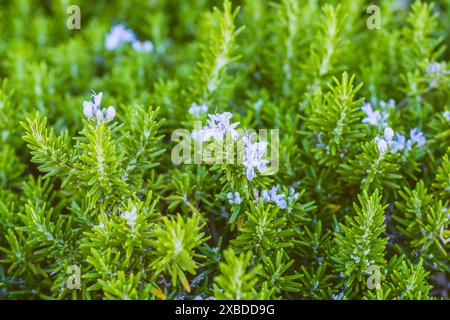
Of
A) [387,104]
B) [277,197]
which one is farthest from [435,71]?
Answer: [277,197]

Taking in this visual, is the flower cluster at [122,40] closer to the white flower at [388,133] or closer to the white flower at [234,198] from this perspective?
the white flower at [234,198]

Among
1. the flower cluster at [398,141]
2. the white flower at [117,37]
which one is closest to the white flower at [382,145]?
the flower cluster at [398,141]

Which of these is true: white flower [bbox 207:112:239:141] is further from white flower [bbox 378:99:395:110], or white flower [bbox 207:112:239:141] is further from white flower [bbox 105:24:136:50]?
white flower [bbox 105:24:136:50]

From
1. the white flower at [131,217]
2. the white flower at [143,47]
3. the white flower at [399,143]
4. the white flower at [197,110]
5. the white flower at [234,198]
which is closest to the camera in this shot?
the white flower at [131,217]

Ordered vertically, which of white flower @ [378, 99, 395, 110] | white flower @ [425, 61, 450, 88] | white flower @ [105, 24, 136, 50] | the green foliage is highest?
white flower @ [105, 24, 136, 50]

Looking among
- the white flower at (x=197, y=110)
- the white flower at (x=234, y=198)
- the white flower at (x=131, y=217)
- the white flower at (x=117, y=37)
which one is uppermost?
the white flower at (x=117, y=37)

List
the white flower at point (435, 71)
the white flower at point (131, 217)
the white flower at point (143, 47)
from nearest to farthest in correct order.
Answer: the white flower at point (131, 217) < the white flower at point (435, 71) < the white flower at point (143, 47)

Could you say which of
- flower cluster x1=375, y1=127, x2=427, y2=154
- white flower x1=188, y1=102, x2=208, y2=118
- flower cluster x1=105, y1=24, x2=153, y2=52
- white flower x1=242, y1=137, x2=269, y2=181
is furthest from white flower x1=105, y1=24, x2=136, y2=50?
flower cluster x1=375, y1=127, x2=427, y2=154
